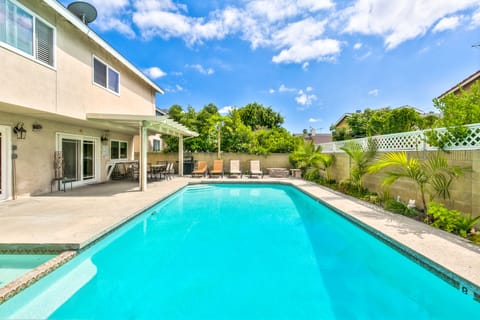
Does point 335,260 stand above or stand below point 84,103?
below

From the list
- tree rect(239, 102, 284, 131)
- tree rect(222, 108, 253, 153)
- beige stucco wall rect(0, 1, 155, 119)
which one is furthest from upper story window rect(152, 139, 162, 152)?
beige stucco wall rect(0, 1, 155, 119)

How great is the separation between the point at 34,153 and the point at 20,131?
0.91 metres

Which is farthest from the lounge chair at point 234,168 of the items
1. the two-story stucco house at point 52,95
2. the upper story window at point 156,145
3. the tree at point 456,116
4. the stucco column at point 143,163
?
the upper story window at point 156,145

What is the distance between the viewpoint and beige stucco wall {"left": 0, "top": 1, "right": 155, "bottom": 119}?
590cm

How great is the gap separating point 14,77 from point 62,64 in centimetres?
192

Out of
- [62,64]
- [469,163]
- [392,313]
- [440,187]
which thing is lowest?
[392,313]

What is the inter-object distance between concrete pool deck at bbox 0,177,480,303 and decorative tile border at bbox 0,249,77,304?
0.22 meters

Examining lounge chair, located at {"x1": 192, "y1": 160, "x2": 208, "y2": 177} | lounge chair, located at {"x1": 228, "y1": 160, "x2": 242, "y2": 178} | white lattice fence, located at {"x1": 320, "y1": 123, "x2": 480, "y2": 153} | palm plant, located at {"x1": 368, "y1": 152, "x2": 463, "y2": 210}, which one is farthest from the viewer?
lounge chair, located at {"x1": 228, "y1": 160, "x2": 242, "y2": 178}

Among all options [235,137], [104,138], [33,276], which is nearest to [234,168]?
[235,137]

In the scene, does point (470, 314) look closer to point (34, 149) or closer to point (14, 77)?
point (14, 77)

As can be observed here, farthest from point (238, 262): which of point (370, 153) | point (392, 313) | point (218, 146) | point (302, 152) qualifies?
point (218, 146)

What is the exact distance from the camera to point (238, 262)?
177 inches

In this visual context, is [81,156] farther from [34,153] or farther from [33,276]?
[33,276]

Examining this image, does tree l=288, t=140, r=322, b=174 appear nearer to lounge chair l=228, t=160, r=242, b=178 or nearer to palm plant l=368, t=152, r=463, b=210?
lounge chair l=228, t=160, r=242, b=178
